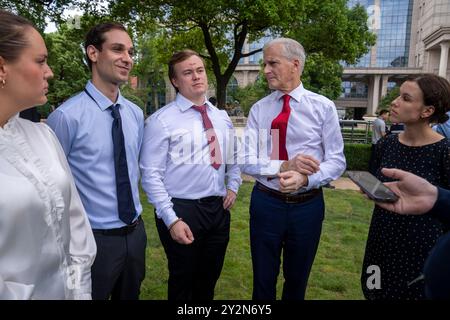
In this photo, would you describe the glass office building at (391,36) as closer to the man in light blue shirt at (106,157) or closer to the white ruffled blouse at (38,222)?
the man in light blue shirt at (106,157)

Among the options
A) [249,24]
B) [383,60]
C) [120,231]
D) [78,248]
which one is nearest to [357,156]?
[249,24]

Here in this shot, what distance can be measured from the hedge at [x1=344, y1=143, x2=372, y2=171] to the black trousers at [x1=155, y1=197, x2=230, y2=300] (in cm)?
1112

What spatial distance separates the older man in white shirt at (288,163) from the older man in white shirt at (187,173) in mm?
332

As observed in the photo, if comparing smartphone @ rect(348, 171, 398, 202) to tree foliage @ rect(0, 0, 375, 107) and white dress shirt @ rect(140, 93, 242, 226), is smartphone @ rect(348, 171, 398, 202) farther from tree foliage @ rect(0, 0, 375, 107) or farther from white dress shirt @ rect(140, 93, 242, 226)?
tree foliage @ rect(0, 0, 375, 107)

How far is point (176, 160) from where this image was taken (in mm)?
3031

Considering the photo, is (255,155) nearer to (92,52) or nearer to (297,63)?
(297,63)

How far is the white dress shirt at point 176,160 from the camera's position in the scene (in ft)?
9.48

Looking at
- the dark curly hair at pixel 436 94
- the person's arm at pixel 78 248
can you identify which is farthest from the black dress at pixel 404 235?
the person's arm at pixel 78 248

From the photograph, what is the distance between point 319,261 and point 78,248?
4.16 metres

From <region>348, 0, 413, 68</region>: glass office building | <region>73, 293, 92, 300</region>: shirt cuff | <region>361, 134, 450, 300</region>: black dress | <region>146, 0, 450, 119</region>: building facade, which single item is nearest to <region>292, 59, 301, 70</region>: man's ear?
<region>361, 134, 450, 300</region>: black dress

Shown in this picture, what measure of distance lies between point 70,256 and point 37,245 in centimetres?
28

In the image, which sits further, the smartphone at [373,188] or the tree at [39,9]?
the tree at [39,9]

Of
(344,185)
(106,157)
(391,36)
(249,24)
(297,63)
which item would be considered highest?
(391,36)
